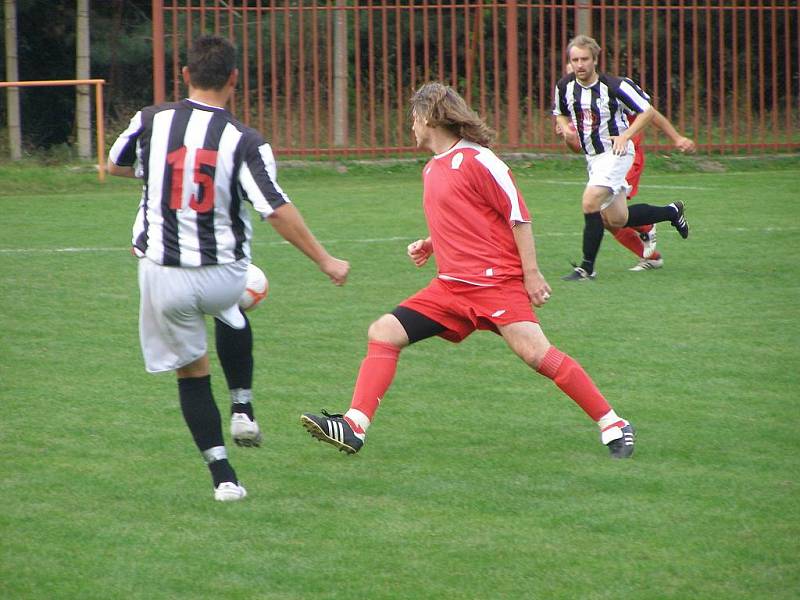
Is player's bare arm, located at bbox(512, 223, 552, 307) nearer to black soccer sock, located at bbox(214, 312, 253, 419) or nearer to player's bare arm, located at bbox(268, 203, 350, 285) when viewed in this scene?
player's bare arm, located at bbox(268, 203, 350, 285)

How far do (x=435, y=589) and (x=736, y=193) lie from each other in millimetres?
11982

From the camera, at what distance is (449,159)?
5.25 metres

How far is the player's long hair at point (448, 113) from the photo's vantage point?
5172mm

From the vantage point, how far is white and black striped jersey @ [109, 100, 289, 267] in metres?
4.45

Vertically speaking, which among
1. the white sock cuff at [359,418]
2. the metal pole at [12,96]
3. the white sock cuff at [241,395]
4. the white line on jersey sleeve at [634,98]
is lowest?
the white sock cuff at [359,418]

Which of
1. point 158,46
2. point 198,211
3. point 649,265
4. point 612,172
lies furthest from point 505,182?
point 158,46

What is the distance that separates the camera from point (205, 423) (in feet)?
15.4

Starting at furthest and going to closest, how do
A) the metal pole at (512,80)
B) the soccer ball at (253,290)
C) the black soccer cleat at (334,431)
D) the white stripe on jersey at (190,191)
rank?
1. the metal pole at (512,80)
2. the soccer ball at (253,290)
3. the black soccer cleat at (334,431)
4. the white stripe on jersey at (190,191)

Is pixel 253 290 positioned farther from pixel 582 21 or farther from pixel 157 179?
pixel 582 21

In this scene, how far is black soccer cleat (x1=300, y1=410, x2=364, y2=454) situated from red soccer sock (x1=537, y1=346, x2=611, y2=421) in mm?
788

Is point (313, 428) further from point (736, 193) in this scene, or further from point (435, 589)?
point (736, 193)

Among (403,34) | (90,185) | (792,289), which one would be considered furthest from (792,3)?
(792,289)

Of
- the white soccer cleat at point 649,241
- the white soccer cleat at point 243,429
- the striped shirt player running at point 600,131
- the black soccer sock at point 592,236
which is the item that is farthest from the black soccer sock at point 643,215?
the white soccer cleat at point 243,429

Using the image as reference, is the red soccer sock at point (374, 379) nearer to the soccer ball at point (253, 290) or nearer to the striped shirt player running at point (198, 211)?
the striped shirt player running at point (198, 211)
